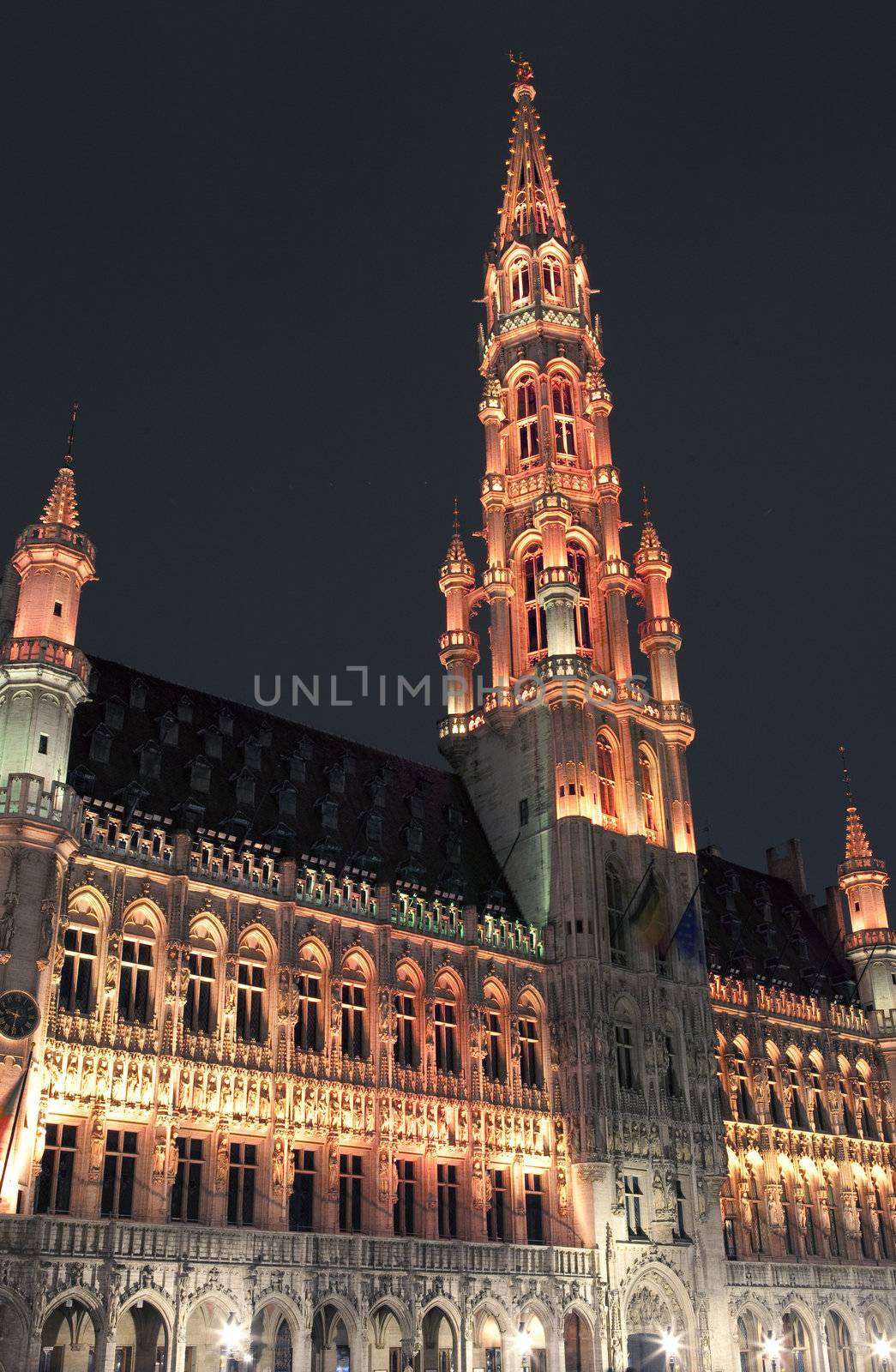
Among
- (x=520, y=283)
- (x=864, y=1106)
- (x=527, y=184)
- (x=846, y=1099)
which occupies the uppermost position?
(x=527, y=184)

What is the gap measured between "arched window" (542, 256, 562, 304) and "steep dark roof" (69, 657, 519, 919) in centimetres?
3238

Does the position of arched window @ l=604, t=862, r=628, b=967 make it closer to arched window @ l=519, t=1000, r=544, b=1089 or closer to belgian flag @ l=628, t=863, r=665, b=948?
belgian flag @ l=628, t=863, r=665, b=948

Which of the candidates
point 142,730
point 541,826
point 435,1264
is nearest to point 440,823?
point 541,826

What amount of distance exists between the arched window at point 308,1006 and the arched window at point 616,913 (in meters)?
16.0

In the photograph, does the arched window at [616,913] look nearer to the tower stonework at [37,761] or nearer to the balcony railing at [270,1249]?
the balcony railing at [270,1249]

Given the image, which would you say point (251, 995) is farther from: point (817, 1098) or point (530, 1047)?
point (817, 1098)

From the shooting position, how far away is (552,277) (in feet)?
280

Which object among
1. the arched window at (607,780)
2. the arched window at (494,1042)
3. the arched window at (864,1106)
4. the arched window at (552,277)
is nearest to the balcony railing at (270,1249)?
the arched window at (494,1042)

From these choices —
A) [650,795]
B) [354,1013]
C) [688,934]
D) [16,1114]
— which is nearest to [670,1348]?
[688,934]

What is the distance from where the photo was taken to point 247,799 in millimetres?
59312

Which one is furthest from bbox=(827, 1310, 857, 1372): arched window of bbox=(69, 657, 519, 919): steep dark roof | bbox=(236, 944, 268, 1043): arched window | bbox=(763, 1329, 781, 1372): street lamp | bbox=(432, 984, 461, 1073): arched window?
bbox=(236, 944, 268, 1043): arched window

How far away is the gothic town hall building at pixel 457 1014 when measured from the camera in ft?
151

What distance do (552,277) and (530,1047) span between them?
47808 mm

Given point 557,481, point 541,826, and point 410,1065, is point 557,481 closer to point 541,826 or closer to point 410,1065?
point 541,826
